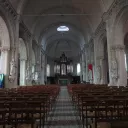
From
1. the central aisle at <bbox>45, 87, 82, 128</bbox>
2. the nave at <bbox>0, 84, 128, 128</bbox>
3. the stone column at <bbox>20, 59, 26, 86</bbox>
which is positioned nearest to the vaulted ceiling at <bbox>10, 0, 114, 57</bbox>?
the stone column at <bbox>20, 59, 26, 86</bbox>

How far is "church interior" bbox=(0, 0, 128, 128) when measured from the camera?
3924mm

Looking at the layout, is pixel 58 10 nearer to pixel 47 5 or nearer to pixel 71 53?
pixel 47 5

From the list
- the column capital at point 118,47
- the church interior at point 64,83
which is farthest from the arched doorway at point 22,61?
the column capital at point 118,47

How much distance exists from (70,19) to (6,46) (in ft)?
54.8

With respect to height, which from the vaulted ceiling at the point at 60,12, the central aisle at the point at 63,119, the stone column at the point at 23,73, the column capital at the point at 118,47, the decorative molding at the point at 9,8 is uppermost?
the vaulted ceiling at the point at 60,12

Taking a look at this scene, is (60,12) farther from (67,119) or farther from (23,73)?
(67,119)

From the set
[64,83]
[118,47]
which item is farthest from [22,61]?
[64,83]

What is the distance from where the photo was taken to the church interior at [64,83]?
392cm

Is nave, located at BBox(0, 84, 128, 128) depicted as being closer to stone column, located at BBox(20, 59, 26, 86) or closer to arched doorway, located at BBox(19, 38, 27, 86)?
stone column, located at BBox(20, 59, 26, 86)

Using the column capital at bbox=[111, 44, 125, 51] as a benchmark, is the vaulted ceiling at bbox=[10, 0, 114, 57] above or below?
above

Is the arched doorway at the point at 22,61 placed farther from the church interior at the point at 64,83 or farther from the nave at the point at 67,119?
the nave at the point at 67,119

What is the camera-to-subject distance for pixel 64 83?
139 feet

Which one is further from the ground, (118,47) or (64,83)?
(118,47)

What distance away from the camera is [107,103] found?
12.7 ft
